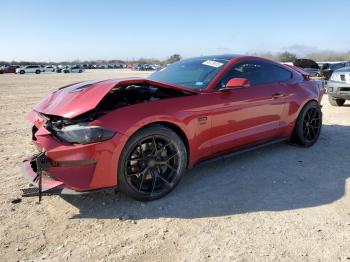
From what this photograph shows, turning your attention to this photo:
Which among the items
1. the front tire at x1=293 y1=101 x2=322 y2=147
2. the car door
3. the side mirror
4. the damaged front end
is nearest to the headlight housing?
the damaged front end

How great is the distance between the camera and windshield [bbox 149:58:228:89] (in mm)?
4602

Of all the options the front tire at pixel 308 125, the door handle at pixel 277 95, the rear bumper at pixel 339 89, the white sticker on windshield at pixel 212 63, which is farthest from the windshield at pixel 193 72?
the rear bumper at pixel 339 89

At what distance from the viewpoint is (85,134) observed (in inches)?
134

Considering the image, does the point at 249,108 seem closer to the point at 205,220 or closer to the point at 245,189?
the point at 245,189

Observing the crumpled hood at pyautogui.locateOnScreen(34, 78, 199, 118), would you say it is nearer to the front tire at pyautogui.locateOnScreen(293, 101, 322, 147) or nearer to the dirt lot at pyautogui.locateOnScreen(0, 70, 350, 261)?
the dirt lot at pyautogui.locateOnScreen(0, 70, 350, 261)

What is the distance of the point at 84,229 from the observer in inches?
131

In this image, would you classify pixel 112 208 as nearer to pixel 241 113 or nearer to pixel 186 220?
pixel 186 220

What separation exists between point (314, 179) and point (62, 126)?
3.00 metres

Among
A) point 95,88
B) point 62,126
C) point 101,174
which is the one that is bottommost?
point 101,174

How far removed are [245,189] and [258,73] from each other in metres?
1.83

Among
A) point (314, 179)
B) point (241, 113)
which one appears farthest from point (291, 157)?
point (241, 113)

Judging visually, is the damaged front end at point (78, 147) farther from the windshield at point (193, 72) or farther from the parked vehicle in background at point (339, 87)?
the parked vehicle in background at point (339, 87)

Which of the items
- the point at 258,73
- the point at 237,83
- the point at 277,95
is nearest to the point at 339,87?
the point at 277,95

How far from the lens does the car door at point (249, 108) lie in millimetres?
4422
